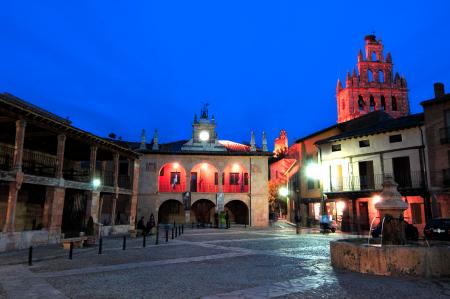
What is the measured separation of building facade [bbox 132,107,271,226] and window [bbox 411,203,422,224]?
14.6 m

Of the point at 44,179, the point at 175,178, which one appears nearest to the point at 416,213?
the point at 175,178

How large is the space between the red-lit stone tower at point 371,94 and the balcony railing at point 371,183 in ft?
148

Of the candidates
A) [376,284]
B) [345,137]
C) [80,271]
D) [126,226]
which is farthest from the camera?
[345,137]

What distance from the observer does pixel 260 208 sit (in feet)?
121

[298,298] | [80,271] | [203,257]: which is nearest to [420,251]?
[298,298]

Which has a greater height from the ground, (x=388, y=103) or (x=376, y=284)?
(x=388, y=103)

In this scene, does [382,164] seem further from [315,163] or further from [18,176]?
[18,176]

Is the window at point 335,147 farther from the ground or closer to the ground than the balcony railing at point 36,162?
farther from the ground

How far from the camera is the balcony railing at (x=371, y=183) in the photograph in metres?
26.3

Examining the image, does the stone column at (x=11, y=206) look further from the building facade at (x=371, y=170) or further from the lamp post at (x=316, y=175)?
the lamp post at (x=316, y=175)

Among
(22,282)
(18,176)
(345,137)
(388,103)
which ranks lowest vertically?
(22,282)

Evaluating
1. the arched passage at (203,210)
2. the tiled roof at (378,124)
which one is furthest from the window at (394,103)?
the arched passage at (203,210)

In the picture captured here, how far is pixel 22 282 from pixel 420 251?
32.4ft

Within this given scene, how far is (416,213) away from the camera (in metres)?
26.5
